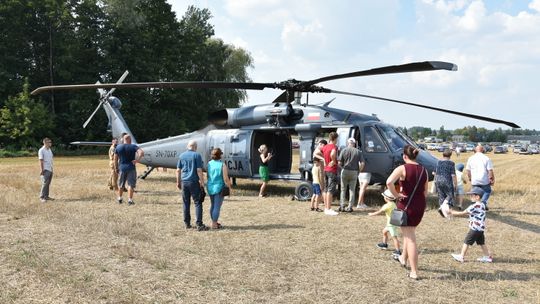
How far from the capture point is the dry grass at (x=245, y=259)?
457cm

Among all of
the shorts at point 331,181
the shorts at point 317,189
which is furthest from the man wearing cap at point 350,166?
the shorts at point 317,189

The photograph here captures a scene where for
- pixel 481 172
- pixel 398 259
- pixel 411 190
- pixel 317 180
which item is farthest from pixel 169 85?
pixel 481 172

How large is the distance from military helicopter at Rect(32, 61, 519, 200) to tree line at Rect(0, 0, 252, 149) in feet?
80.7

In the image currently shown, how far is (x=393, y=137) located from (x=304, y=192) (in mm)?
2615

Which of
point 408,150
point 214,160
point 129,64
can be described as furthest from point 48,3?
point 408,150

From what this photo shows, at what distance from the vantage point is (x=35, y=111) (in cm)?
3569

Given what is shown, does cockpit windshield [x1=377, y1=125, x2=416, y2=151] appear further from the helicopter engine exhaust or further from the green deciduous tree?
Answer: the green deciduous tree

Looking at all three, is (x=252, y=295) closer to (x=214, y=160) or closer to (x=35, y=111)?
(x=214, y=160)

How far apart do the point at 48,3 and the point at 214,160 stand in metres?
39.4

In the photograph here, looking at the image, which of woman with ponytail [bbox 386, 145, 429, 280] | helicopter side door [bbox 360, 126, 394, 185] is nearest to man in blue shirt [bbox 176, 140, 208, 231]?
woman with ponytail [bbox 386, 145, 429, 280]

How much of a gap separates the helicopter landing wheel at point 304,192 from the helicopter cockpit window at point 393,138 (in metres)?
2.25

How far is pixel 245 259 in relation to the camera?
5848 mm

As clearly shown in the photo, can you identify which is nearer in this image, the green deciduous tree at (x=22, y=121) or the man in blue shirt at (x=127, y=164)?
the man in blue shirt at (x=127, y=164)

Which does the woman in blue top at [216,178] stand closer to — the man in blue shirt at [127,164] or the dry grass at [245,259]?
the dry grass at [245,259]
